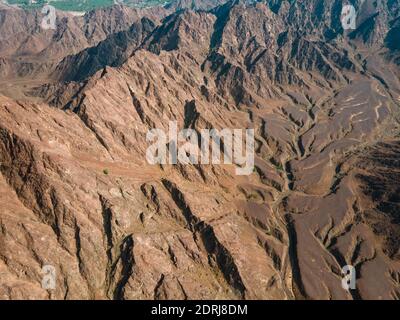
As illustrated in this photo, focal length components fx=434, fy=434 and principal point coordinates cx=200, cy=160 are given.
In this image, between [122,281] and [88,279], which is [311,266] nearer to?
[122,281]

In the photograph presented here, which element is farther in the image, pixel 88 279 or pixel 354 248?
pixel 354 248

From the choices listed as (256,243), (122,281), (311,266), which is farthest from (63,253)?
(311,266)

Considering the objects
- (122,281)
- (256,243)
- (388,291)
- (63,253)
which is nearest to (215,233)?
(256,243)

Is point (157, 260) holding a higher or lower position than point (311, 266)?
higher

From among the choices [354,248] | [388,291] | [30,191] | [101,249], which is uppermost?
[30,191]

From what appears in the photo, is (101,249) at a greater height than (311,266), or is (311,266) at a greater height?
(101,249)
